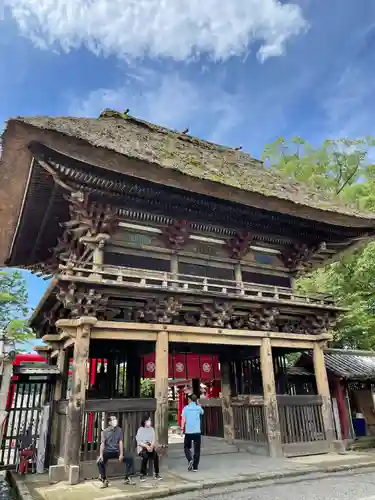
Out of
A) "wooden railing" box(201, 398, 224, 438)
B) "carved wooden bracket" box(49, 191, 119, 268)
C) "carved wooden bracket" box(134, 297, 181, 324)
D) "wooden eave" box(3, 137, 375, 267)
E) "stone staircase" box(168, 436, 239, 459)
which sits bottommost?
"stone staircase" box(168, 436, 239, 459)

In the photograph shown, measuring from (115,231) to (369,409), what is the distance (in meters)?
11.6

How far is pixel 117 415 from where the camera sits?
7.81 m

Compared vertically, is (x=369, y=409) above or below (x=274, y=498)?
above

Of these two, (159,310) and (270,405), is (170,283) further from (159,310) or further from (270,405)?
(270,405)

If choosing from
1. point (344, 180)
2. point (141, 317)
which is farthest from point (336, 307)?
point (344, 180)

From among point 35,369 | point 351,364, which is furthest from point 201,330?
point 351,364

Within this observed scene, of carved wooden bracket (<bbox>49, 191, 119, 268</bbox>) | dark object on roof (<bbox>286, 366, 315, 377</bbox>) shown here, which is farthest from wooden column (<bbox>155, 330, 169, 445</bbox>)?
dark object on roof (<bbox>286, 366, 315, 377</bbox>)

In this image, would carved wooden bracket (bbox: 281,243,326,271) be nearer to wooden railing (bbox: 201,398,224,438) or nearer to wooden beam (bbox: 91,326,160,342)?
wooden railing (bbox: 201,398,224,438)

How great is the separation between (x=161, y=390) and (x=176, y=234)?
395cm

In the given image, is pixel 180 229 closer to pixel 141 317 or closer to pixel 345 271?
pixel 141 317

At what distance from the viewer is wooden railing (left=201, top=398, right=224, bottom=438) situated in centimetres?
1212

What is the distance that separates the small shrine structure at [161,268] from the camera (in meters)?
7.88

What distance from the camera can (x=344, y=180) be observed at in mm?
23250

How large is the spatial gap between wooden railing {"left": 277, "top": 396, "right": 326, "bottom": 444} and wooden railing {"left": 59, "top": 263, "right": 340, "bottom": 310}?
2632 millimetres
